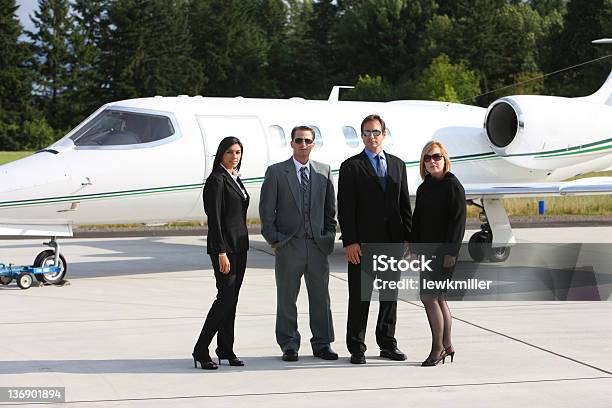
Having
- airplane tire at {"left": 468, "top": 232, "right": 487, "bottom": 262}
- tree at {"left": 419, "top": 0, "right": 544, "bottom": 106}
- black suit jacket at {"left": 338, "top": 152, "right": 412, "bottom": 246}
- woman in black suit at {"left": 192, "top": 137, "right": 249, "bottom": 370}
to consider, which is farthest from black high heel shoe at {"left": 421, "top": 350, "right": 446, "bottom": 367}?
tree at {"left": 419, "top": 0, "right": 544, "bottom": 106}

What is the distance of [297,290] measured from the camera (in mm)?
8414

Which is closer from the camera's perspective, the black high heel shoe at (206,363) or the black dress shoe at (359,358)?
the black high heel shoe at (206,363)

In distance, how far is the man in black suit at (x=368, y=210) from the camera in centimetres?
823

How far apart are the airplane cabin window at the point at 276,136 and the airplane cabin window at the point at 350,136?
3.70 ft

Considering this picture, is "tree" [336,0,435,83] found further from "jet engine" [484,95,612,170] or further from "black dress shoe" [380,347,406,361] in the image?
"black dress shoe" [380,347,406,361]

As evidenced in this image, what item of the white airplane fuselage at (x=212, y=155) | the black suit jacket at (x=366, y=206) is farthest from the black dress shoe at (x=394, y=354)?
the white airplane fuselage at (x=212, y=155)

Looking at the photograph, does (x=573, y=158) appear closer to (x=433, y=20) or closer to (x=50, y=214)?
(x=50, y=214)

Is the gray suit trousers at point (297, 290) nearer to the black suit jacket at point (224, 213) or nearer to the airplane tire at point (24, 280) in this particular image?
the black suit jacket at point (224, 213)

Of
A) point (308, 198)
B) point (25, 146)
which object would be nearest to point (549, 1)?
point (25, 146)

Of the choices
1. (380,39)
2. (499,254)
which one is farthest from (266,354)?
(380,39)

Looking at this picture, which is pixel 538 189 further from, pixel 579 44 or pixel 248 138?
pixel 579 44

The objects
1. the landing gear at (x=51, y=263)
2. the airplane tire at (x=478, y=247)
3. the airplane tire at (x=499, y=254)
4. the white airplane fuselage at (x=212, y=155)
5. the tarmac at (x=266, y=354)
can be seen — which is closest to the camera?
the tarmac at (x=266, y=354)

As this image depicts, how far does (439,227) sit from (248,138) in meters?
6.56

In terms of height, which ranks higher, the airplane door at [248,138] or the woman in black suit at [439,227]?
the airplane door at [248,138]
